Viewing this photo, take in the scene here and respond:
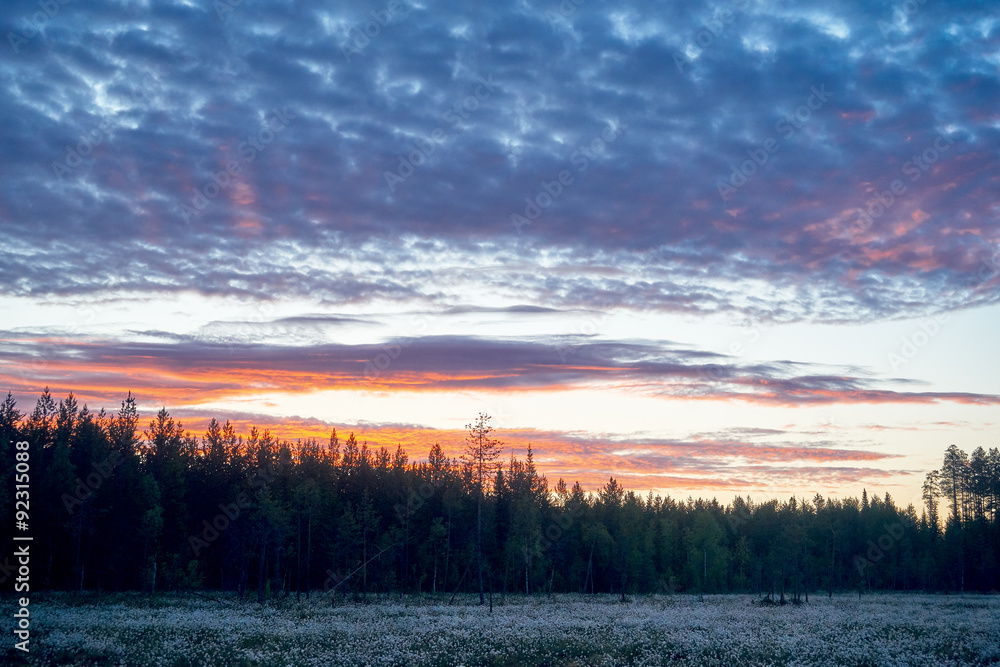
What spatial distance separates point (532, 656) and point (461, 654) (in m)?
2.82

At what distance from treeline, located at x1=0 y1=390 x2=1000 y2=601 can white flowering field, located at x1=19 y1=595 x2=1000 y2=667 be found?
1788 centimetres

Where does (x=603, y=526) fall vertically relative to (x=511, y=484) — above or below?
below

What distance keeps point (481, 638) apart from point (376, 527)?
46.4m

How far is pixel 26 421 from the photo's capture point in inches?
2849

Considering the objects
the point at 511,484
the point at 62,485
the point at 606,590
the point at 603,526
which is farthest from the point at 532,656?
the point at 606,590

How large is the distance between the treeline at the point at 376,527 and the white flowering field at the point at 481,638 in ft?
58.7

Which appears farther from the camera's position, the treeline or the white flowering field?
the treeline

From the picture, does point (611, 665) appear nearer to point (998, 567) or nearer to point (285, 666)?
point (285, 666)

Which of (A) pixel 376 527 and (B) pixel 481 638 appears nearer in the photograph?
(B) pixel 481 638

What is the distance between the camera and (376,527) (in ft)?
241

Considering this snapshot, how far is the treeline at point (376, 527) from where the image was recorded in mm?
59375

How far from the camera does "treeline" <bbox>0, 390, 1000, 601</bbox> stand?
59.4 metres

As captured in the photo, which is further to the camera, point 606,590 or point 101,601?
point 606,590

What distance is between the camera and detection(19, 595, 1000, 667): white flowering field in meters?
24.4
